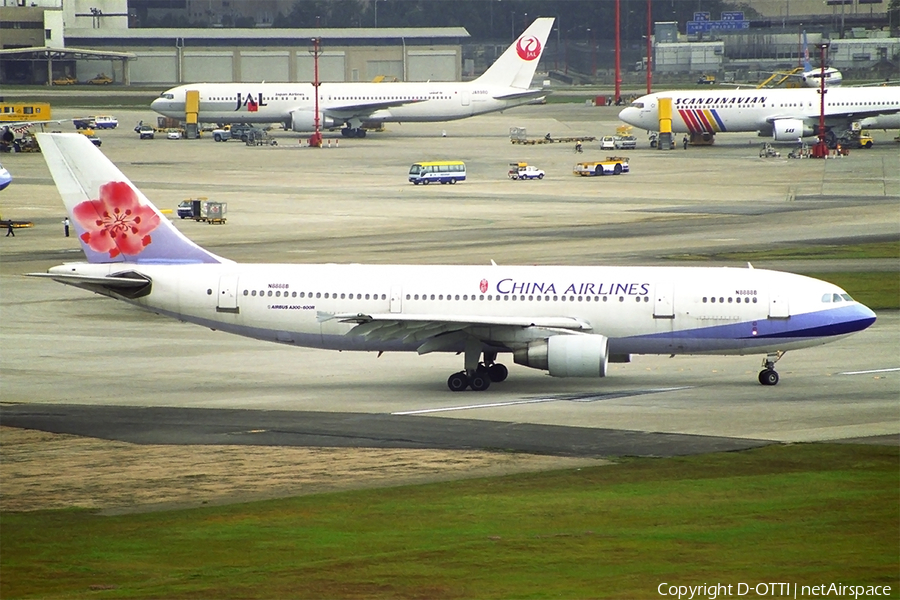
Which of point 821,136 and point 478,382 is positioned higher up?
point 821,136

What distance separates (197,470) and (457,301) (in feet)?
45.4

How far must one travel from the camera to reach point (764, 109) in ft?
470

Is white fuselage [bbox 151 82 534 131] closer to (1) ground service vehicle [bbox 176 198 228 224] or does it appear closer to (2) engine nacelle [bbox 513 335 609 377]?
(1) ground service vehicle [bbox 176 198 228 224]

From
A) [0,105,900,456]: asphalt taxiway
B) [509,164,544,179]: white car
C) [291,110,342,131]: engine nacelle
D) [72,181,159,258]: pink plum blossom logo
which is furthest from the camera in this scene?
[291,110,342,131]: engine nacelle

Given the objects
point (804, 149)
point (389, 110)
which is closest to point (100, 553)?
point (804, 149)

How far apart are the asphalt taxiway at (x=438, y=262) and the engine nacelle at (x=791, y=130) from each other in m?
4.72

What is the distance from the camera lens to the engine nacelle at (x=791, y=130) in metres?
140

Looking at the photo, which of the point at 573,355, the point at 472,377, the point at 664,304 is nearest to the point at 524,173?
the point at 472,377

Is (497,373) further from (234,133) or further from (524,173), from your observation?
(234,133)

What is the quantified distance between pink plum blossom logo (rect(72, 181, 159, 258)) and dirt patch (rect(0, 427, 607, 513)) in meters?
10.5

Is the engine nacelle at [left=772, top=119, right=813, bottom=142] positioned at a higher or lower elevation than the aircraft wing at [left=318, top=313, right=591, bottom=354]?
higher

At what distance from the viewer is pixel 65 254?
78438 millimetres

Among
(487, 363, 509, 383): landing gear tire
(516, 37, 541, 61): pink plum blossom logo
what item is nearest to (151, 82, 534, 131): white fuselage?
(516, 37, 541, 61): pink plum blossom logo

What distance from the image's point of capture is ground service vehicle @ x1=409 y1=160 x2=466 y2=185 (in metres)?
118
